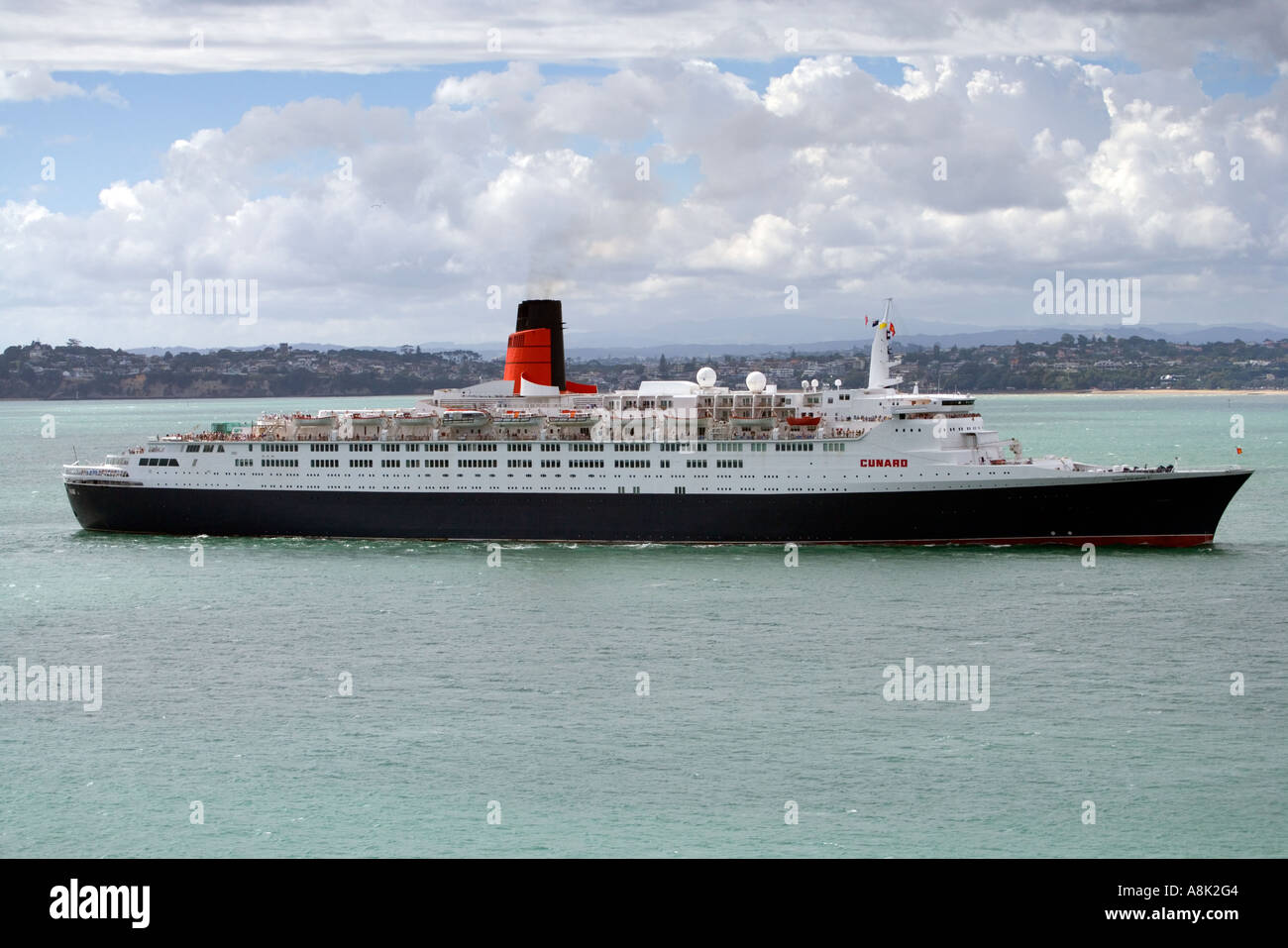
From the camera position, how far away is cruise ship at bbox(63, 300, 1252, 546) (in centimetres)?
4219

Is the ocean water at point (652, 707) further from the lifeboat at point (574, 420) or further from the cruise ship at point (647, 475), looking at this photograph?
the lifeboat at point (574, 420)

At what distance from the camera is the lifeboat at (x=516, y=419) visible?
45625mm

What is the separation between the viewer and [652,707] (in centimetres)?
2555

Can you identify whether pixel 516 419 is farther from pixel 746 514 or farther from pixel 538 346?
pixel 746 514

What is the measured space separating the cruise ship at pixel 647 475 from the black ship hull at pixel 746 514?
5 centimetres

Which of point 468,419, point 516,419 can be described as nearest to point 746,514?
point 516,419

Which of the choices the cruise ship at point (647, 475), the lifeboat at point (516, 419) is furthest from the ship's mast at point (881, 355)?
the lifeboat at point (516, 419)

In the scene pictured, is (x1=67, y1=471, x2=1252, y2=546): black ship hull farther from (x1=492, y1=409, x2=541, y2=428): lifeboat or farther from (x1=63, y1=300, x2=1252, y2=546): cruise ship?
(x1=492, y1=409, x2=541, y2=428): lifeboat

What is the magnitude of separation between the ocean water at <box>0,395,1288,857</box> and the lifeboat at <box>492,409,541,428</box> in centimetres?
463

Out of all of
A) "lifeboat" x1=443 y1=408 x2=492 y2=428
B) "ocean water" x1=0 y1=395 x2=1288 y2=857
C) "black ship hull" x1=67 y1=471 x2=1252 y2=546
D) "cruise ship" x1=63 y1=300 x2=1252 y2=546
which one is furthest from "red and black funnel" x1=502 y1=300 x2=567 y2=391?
"ocean water" x1=0 y1=395 x2=1288 y2=857

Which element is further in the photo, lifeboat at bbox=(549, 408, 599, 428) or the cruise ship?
lifeboat at bbox=(549, 408, 599, 428)

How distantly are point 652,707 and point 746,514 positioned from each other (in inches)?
724
